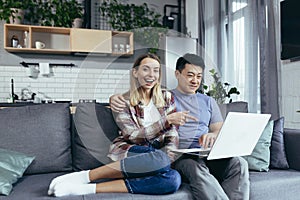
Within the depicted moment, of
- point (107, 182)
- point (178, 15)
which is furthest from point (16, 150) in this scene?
point (178, 15)

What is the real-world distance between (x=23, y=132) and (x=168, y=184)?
2.86ft

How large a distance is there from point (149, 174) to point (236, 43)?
2.31 metres

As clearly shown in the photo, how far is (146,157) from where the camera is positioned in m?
1.49

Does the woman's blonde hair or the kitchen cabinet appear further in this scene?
the kitchen cabinet

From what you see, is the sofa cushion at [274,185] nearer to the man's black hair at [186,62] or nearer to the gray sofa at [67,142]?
the gray sofa at [67,142]

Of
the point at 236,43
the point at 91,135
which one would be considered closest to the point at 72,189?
the point at 91,135

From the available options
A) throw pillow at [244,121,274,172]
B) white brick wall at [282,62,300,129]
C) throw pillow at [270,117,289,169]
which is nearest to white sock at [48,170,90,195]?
throw pillow at [244,121,274,172]

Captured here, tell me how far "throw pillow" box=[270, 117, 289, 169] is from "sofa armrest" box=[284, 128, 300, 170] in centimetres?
4

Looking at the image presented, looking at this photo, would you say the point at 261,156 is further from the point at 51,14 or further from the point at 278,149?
the point at 51,14

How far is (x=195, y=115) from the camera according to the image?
6.16ft

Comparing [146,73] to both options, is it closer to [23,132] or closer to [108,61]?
[23,132]

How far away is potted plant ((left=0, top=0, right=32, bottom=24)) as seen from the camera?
390 cm

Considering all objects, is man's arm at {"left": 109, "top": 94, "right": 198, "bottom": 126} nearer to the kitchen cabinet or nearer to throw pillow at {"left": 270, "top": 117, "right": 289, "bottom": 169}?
throw pillow at {"left": 270, "top": 117, "right": 289, "bottom": 169}

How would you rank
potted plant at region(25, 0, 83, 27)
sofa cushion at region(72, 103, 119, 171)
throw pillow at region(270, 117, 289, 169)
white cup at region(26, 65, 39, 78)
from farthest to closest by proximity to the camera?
potted plant at region(25, 0, 83, 27) < white cup at region(26, 65, 39, 78) < throw pillow at region(270, 117, 289, 169) < sofa cushion at region(72, 103, 119, 171)
